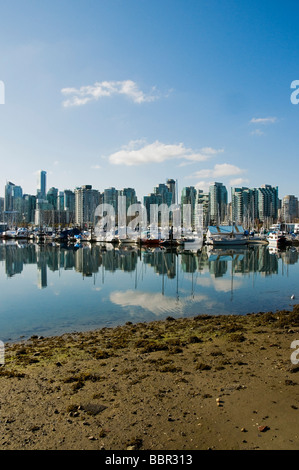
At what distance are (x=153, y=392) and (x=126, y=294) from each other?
20798 mm

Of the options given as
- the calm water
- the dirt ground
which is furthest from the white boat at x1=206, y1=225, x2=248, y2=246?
the dirt ground

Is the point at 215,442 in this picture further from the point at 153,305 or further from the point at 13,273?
the point at 13,273

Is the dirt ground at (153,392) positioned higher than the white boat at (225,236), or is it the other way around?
the white boat at (225,236)

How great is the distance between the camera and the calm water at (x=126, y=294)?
21938mm

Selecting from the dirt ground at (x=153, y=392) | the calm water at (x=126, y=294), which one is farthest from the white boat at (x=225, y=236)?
the dirt ground at (x=153, y=392)

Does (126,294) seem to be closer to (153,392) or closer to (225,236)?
(153,392)

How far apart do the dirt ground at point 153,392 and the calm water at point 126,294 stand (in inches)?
204

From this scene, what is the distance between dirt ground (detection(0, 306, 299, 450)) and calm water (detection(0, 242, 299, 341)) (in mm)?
5188

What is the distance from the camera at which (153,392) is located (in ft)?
33.1

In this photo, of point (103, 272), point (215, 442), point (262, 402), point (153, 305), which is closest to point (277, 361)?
point (262, 402)

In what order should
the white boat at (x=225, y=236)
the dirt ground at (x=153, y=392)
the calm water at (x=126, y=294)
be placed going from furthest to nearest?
the white boat at (x=225, y=236), the calm water at (x=126, y=294), the dirt ground at (x=153, y=392)

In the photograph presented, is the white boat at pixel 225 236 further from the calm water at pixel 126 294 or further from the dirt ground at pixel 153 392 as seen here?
the dirt ground at pixel 153 392

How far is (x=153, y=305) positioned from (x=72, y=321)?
714 centimetres

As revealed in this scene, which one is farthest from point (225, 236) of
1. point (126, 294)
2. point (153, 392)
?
point (153, 392)
